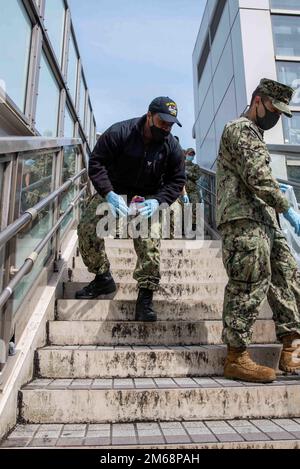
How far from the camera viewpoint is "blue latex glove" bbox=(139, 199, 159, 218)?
2717 mm

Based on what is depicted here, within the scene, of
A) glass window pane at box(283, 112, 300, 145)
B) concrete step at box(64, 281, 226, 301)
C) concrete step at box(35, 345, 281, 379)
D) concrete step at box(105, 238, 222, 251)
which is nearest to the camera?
concrete step at box(35, 345, 281, 379)

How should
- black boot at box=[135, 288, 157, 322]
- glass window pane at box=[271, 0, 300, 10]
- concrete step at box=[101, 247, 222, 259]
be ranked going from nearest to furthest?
black boot at box=[135, 288, 157, 322]
concrete step at box=[101, 247, 222, 259]
glass window pane at box=[271, 0, 300, 10]

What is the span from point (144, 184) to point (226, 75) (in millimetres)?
9275

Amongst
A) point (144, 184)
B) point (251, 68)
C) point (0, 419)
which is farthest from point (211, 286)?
point (251, 68)

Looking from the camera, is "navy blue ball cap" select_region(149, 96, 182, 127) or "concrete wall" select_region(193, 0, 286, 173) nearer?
"navy blue ball cap" select_region(149, 96, 182, 127)

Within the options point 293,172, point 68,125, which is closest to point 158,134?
point 293,172

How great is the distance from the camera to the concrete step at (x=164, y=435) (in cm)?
156

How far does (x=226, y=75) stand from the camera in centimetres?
1094

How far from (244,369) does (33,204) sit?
1.58 metres

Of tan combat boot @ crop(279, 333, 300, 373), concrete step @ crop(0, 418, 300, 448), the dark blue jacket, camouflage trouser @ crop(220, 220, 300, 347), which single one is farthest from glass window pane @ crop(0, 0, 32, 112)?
tan combat boot @ crop(279, 333, 300, 373)

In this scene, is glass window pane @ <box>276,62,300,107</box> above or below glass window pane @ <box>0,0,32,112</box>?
above

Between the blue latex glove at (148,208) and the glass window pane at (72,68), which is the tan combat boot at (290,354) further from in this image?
the glass window pane at (72,68)

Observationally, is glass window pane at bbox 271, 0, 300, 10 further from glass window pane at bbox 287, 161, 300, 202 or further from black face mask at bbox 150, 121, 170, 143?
black face mask at bbox 150, 121, 170, 143

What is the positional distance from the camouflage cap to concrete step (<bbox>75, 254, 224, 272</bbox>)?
178cm
